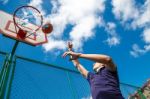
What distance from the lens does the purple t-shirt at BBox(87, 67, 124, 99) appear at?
3282 millimetres

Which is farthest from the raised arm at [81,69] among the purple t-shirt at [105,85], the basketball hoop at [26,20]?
the basketball hoop at [26,20]

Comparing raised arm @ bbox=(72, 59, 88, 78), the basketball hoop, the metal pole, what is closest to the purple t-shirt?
raised arm @ bbox=(72, 59, 88, 78)

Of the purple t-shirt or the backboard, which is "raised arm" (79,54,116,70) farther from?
the backboard

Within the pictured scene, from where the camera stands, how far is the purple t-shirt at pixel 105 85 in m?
3.28

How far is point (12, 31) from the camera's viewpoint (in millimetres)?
6555

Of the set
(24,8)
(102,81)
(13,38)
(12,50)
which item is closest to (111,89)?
(102,81)

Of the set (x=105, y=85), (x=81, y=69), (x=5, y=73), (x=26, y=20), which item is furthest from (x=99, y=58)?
(x=26, y=20)

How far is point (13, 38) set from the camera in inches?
245

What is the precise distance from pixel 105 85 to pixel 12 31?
3852mm

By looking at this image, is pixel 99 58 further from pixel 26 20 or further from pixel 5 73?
pixel 26 20

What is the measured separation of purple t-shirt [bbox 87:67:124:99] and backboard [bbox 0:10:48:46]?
10.7 ft

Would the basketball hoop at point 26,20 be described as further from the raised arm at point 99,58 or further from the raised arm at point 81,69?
the raised arm at point 99,58

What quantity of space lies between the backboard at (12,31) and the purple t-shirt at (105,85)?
128 inches

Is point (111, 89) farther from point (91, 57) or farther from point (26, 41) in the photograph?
point (26, 41)
